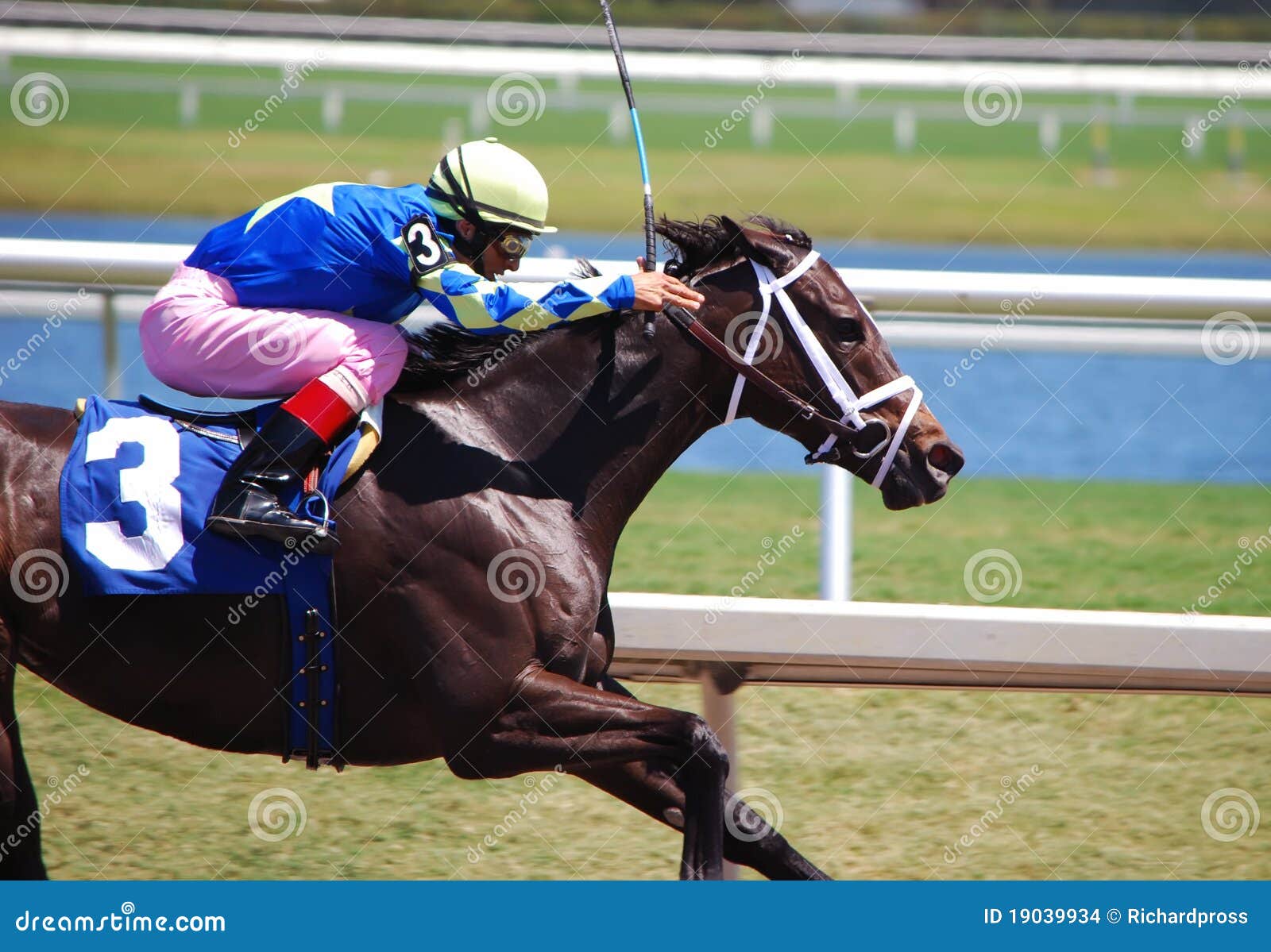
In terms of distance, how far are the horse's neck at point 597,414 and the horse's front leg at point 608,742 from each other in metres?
0.40

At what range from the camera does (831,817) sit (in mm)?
4102

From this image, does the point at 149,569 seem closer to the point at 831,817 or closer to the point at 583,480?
the point at 583,480

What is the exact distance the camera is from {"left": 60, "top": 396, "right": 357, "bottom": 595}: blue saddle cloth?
10.2 ft

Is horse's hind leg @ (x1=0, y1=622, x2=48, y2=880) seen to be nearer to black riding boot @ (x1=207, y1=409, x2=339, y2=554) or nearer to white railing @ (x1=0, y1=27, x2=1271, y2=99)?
black riding boot @ (x1=207, y1=409, x2=339, y2=554)

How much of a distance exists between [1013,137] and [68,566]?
2850 centimetres

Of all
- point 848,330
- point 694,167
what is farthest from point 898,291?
point 694,167

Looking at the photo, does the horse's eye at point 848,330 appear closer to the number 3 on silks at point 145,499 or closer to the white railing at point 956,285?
the white railing at point 956,285

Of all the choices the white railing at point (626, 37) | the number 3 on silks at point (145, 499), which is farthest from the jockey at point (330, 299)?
the white railing at point (626, 37)

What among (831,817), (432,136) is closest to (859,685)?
(831,817)

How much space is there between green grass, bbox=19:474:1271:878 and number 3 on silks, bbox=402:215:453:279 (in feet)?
5.21

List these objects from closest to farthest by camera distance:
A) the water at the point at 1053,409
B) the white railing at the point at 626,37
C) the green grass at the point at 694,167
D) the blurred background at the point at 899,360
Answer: the blurred background at the point at 899,360, the water at the point at 1053,409, the green grass at the point at 694,167, the white railing at the point at 626,37

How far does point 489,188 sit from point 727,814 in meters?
1.47

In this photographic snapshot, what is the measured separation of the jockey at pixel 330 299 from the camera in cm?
312

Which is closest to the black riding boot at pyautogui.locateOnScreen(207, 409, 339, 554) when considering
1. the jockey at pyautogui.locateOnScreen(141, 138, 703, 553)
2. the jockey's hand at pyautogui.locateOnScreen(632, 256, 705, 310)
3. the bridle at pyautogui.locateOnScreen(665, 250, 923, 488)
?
the jockey at pyautogui.locateOnScreen(141, 138, 703, 553)
